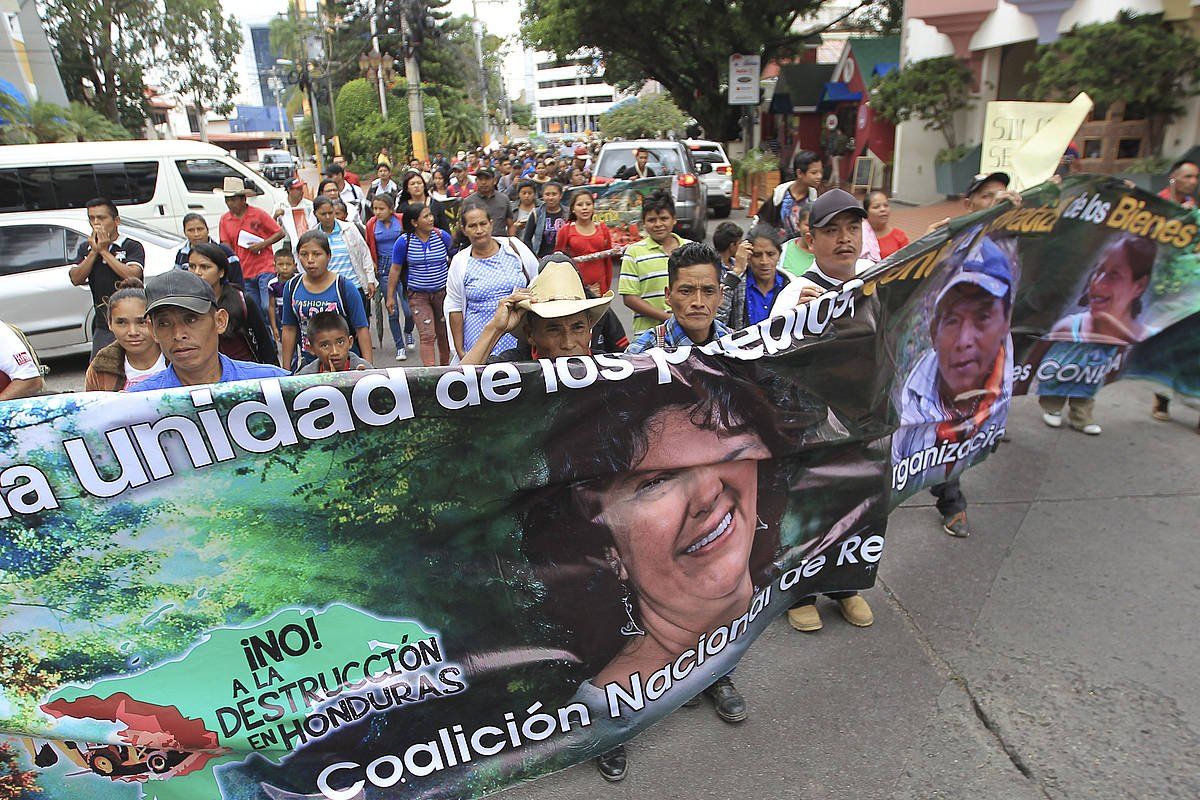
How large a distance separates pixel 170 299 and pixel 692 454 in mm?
1918

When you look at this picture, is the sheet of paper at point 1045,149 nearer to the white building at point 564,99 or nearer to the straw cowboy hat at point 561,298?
the straw cowboy hat at point 561,298

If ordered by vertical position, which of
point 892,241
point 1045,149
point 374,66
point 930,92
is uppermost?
point 374,66

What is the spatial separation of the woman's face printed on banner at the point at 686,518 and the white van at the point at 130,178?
37.5 ft

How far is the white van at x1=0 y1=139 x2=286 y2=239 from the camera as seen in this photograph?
11.6 metres

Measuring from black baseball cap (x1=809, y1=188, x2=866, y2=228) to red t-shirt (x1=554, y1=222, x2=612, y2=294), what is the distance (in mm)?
3095

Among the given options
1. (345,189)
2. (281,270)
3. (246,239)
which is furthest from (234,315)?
(345,189)

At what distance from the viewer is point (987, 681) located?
11.3 feet

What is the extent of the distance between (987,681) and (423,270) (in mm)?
5737

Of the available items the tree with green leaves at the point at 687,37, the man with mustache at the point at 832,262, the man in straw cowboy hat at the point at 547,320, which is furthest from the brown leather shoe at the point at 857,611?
the tree with green leaves at the point at 687,37

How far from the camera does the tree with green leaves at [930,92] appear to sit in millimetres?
17672

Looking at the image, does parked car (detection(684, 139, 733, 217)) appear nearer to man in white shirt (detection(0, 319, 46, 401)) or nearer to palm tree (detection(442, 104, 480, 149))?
man in white shirt (detection(0, 319, 46, 401))

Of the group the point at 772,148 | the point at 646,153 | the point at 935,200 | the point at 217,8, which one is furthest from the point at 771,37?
the point at 217,8

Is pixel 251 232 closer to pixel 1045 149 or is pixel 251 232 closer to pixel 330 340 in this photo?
pixel 330 340

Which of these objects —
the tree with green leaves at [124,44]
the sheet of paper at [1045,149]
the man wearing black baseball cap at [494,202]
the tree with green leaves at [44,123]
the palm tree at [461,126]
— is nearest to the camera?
the sheet of paper at [1045,149]
